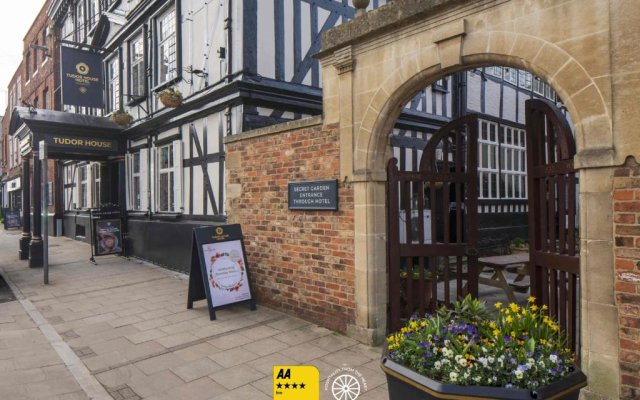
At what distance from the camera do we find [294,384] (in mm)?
2701

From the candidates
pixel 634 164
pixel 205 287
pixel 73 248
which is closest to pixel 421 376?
pixel 634 164

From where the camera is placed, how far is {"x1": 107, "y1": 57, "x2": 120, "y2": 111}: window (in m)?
13.2

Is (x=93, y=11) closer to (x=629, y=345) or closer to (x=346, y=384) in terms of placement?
(x=346, y=384)

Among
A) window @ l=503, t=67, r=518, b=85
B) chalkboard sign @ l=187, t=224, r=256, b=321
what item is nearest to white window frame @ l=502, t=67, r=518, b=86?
window @ l=503, t=67, r=518, b=85

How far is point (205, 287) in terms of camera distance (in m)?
6.13

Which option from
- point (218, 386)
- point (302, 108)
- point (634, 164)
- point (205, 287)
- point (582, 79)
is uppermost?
point (302, 108)

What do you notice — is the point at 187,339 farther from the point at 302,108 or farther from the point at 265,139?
the point at 302,108

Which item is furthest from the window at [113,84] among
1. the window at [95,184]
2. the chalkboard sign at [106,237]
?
the chalkboard sign at [106,237]

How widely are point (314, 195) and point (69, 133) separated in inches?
358

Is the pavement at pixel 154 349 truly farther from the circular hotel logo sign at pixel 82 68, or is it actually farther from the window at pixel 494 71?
the window at pixel 494 71

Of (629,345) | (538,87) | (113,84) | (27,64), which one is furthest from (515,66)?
(27,64)

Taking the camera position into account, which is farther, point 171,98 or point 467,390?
point 171,98

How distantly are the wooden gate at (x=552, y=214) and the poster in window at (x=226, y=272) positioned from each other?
13.3 ft

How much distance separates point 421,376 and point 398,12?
3652 mm
